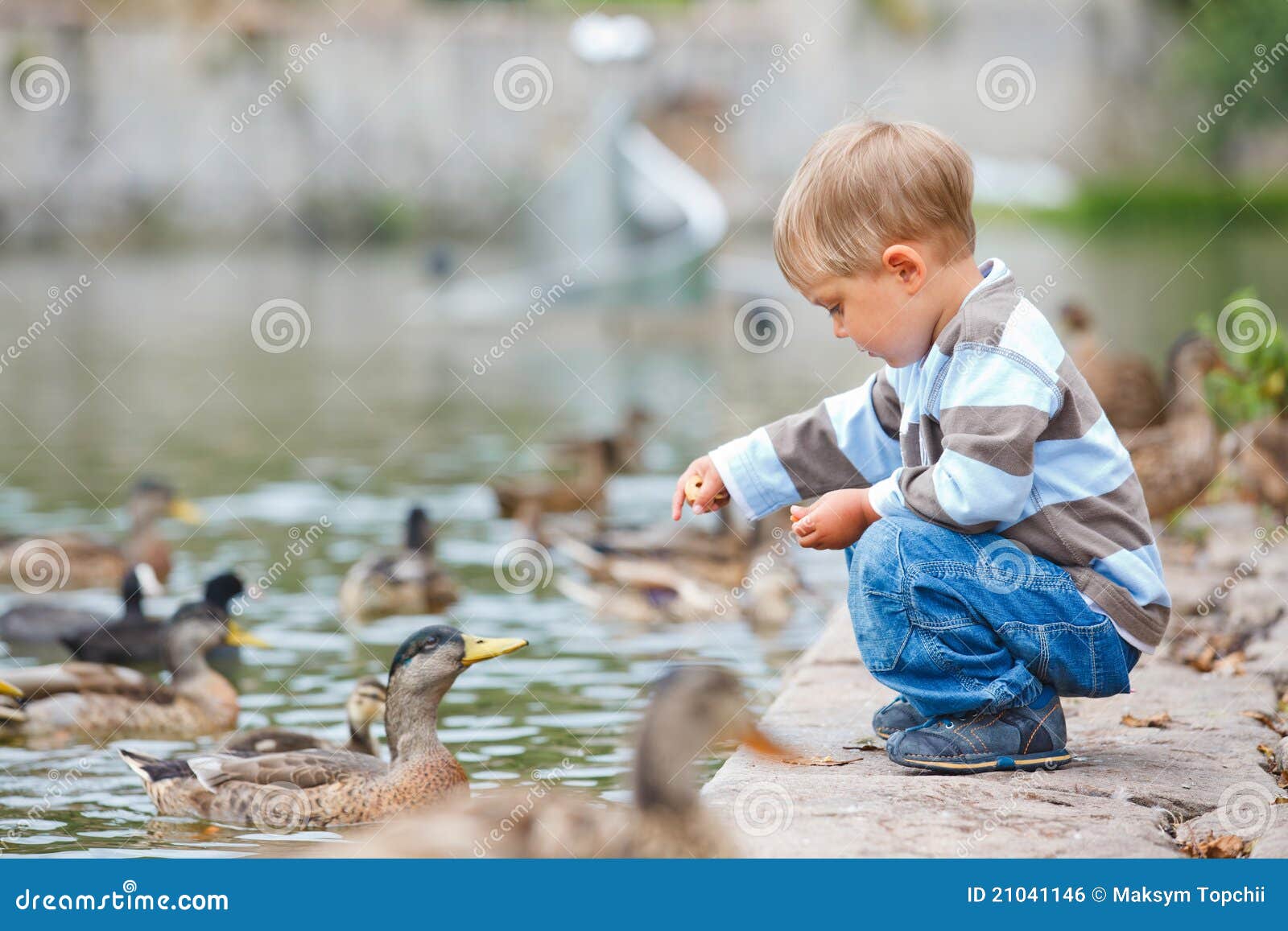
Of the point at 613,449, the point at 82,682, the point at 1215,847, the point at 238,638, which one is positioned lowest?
the point at 1215,847

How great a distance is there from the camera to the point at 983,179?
35.2 metres

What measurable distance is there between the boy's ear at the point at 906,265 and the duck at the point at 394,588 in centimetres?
335

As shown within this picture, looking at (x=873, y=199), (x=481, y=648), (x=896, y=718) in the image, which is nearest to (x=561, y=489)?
(x=481, y=648)

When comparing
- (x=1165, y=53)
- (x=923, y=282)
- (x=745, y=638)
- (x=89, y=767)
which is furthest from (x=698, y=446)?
(x=1165, y=53)

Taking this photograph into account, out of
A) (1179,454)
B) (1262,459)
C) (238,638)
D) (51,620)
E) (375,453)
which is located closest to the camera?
(238,638)

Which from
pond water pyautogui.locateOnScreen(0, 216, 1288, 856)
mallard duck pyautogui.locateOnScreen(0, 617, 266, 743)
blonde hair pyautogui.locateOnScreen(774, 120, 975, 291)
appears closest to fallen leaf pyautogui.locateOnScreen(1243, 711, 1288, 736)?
blonde hair pyautogui.locateOnScreen(774, 120, 975, 291)

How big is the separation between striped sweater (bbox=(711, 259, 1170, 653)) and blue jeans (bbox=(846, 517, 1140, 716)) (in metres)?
0.04

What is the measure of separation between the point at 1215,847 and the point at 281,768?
2.31m

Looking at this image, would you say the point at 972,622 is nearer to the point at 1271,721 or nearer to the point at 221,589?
the point at 1271,721

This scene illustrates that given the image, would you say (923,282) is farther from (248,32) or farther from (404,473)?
(248,32)

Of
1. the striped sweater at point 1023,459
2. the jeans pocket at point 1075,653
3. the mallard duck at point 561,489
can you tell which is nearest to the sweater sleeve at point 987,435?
the striped sweater at point 1023,459

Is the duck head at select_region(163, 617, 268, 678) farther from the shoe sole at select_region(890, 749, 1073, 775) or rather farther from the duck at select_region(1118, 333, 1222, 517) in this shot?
the duck at select_region(1118, 333, 1222, 517)

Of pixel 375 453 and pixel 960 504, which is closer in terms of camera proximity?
pixel 960 504

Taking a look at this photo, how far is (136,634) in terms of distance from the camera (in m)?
5.83
